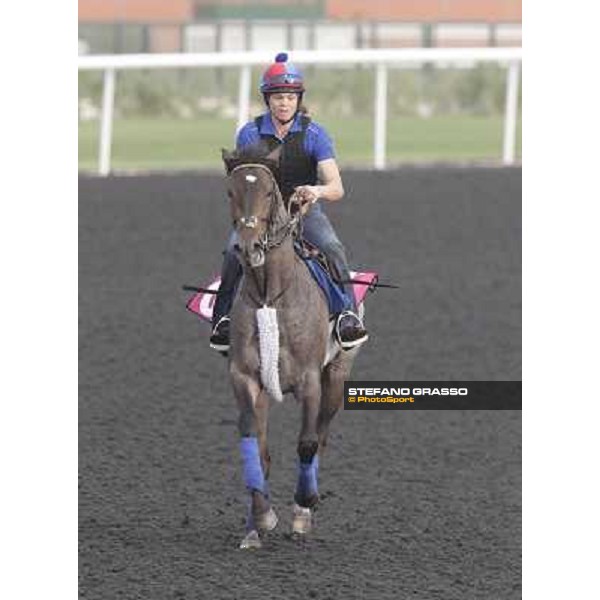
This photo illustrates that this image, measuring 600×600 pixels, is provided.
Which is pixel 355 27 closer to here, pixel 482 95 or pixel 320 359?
pixel 482 95

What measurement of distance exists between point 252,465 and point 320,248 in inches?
36.0

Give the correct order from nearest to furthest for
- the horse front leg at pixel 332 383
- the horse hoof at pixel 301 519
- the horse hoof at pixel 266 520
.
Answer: the horse hoof at pixel 266 520, the horse hoof at pixel 301 519, the horse front leg at pixel 332 383

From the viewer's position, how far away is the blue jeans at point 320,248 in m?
6.79

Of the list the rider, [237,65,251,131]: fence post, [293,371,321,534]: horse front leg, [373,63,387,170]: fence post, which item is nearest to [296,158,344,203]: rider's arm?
the rider

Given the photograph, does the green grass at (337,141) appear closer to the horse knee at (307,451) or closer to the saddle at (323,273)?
the saddle at (323,273)

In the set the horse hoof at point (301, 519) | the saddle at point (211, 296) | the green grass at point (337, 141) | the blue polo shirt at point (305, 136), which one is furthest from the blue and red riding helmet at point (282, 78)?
the green grass at point (337, 141)

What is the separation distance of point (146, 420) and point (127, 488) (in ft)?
5.59

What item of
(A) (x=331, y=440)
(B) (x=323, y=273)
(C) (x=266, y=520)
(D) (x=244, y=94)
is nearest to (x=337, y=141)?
(D) (x=244, y=94)

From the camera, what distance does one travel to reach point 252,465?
664cm

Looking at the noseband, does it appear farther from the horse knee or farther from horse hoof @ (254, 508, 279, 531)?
horse hoof @ (254, 508, 279, 531)

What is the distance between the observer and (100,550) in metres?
8.05

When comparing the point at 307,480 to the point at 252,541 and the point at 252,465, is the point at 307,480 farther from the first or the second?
the point at 252,541

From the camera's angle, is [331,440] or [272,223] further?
[331,440]

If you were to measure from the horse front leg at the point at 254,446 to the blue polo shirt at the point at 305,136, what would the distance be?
105 cm
